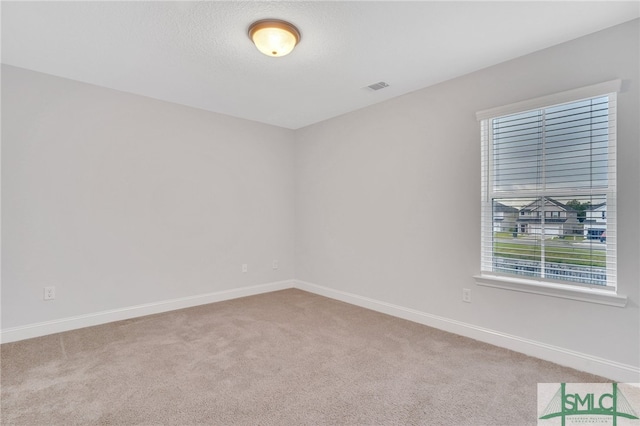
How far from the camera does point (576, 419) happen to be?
1800 mm

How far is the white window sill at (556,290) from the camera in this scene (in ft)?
7.19

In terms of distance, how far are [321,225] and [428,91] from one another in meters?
2.23

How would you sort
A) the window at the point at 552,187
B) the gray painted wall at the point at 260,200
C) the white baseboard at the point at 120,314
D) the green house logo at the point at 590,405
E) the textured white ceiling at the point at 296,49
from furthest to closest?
the white baseboard at the point at 120,314
the gray painted wall at the point at 260,200
the window at the point at 552,187
the textured white ceiling at the point at 296,49
the green house logo at the point at 590,405

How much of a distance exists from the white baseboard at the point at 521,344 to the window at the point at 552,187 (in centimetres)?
50

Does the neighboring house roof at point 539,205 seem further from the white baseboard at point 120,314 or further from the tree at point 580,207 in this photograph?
the white baseboard at point 120,314

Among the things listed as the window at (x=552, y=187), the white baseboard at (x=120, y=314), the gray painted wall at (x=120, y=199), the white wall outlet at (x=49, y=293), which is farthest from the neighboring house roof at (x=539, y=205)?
the white wall outlet at (x=49, y=293)

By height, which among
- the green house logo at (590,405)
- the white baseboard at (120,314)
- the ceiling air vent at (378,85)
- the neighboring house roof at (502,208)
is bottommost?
the green house logo at (590,405)

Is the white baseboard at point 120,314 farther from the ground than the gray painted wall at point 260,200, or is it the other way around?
the gray painted wall at point 260,200

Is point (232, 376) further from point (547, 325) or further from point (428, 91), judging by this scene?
point (428, 91)

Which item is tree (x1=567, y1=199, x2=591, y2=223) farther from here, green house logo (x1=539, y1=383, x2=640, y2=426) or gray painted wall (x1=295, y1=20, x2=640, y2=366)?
green house logo (x1=539, y1=383, x2=640, y2=426)

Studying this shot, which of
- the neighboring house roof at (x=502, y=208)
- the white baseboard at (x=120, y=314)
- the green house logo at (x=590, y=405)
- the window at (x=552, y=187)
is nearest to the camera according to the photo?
the green house logo at (x=590, y=405)

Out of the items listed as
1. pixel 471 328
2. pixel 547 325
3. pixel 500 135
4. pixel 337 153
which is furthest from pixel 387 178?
pixel 547 325

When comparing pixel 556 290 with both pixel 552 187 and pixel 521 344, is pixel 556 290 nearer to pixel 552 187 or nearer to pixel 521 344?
pixel 521 344

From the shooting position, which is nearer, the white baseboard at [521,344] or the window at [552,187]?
the white baseboard at [521,344]
